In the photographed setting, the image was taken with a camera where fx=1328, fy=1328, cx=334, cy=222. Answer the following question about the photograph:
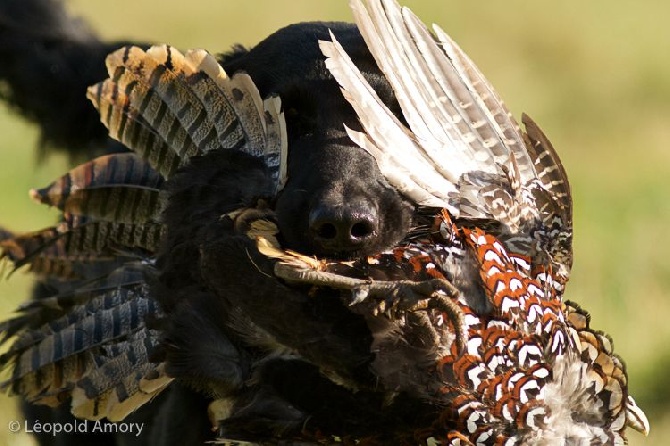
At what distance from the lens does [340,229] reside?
3730 mm

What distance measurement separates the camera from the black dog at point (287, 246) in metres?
3.43

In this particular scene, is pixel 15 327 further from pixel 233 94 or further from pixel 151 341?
pixel 233 94

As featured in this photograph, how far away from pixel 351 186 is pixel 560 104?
7.30m

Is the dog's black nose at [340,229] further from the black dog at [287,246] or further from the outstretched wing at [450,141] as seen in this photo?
the outstretched wing at [450,141]

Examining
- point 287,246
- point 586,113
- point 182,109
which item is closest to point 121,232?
point 182,109

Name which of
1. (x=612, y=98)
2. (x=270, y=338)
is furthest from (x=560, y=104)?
(x=270, y=338)

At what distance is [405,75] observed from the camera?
386 cm

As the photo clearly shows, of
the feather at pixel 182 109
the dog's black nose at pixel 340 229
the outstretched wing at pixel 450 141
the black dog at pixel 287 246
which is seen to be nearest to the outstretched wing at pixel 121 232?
the feather at pixel 182 109

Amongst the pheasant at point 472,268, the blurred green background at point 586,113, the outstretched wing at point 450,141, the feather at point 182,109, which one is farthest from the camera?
the blurred green background at point 586,113

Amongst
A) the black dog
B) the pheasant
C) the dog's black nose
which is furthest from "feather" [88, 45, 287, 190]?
the pheasant

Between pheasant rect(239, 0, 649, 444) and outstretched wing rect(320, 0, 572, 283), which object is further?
outstretched wing rect(320, 0, 572, 283)

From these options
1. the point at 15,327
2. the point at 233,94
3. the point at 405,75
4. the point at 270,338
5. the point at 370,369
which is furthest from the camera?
the point at 15,327

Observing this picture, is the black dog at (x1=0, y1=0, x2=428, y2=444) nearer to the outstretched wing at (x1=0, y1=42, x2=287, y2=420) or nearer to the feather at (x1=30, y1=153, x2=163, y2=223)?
the outstretched wing at (x1=0, y1=42, x2=287, y2=420)

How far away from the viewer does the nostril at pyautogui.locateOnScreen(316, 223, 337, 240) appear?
373cm
